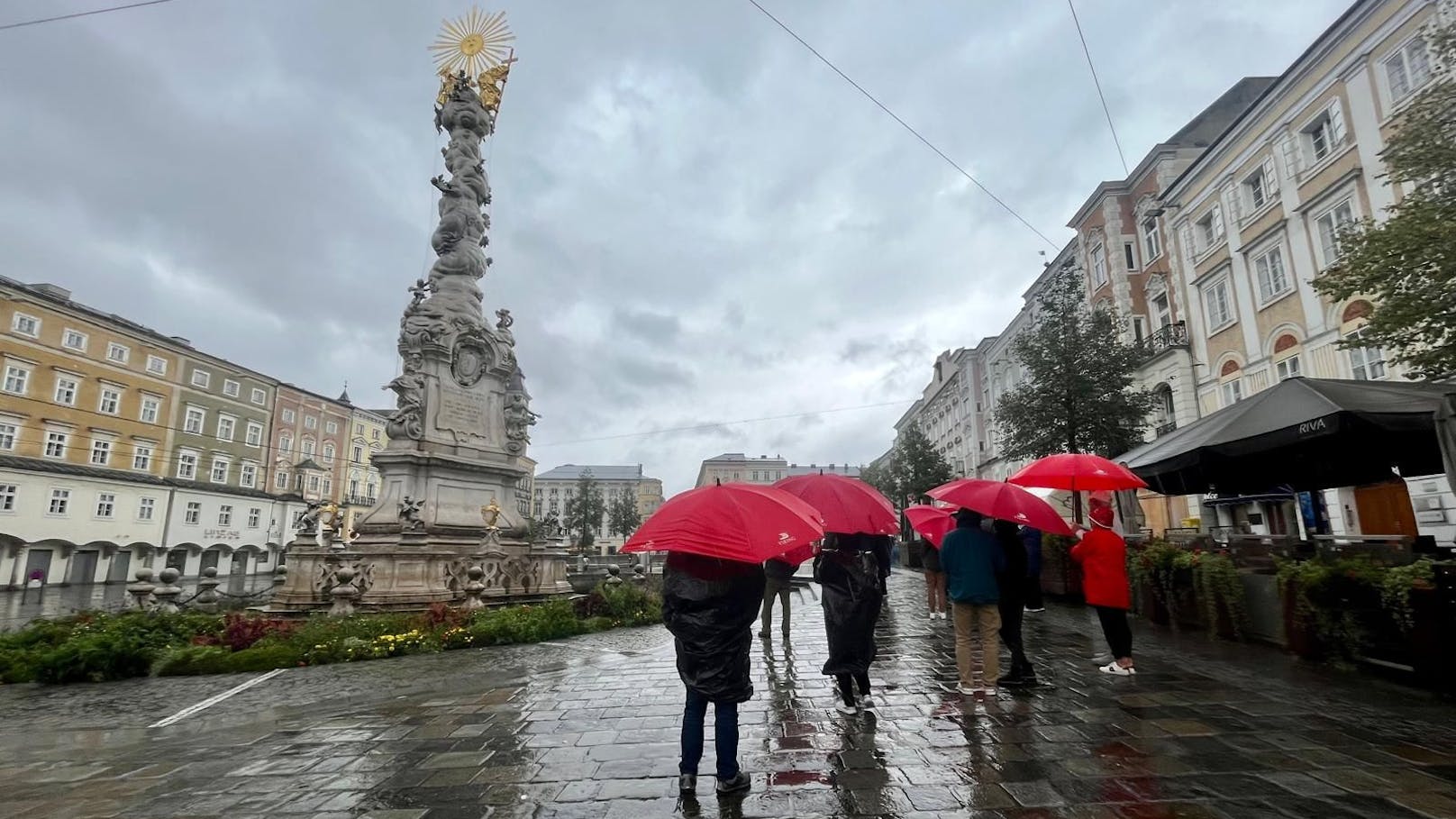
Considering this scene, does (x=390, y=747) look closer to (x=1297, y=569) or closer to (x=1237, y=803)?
(x=1237, y=803)

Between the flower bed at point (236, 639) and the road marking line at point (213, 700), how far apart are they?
0.51 metres

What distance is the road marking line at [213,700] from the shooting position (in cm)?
642

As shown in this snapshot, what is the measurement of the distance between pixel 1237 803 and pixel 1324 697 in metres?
3.28

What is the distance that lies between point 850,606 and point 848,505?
0.88 m

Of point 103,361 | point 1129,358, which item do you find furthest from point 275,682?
point 103,361

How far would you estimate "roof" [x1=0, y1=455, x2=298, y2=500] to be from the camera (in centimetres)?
3366

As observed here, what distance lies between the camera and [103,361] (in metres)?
39.0

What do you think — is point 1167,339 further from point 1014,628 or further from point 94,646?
point 94,646

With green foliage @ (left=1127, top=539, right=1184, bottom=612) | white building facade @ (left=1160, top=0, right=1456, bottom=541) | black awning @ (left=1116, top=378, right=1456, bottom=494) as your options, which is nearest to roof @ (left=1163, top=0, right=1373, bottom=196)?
white building facade @ (left=1160, top=0, right=1456, bottom=541)

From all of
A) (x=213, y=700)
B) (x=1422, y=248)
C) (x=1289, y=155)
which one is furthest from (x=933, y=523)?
(x=1289, y=155)

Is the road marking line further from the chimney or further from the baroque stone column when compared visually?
the chimney

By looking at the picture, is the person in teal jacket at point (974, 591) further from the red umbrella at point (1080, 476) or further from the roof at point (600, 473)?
the roof at point (600, 473)

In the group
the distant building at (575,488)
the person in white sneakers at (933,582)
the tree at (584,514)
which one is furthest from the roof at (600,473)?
the person in white sneakers at (933,582)

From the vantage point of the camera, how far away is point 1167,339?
25.3 meters
